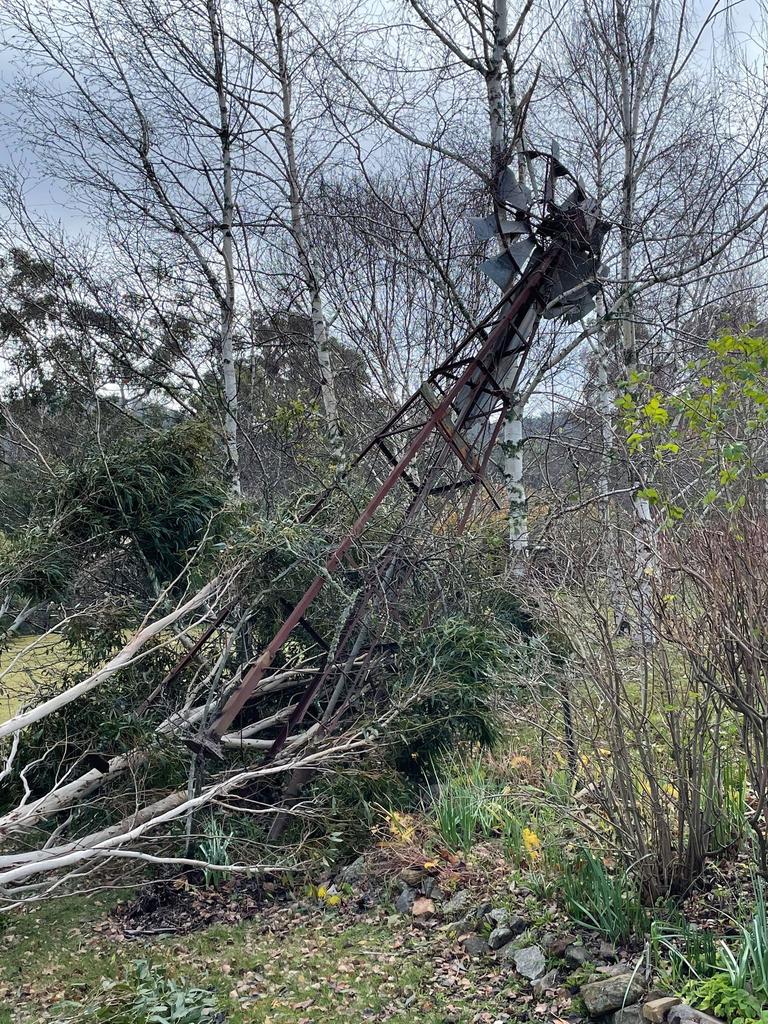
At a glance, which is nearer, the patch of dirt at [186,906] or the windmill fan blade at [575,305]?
the patch of dirt at [186,906]

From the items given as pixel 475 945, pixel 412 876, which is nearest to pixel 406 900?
pixel 412 876

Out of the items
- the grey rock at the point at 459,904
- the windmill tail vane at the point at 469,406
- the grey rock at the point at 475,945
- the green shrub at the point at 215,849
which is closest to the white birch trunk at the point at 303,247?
the windmill tail vane at the point at 469,406

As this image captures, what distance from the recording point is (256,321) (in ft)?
39.9

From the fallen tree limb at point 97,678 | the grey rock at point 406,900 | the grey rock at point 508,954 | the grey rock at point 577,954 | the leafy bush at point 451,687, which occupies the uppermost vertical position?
the fallen tree limb at point 97,678

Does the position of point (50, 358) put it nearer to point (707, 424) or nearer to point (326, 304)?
point (326, 304)

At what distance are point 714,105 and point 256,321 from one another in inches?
270

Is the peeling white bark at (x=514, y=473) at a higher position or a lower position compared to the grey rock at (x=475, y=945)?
higher

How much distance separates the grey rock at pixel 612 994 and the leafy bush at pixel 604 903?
269 millimetres

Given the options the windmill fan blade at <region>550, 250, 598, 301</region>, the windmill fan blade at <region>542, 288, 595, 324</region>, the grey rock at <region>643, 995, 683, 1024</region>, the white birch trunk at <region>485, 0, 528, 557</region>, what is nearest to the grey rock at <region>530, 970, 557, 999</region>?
the grey rock at <region>643, 995, 683, 1024</region>

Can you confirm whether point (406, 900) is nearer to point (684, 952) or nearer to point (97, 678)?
point (684, 952)

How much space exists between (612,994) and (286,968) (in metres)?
1.89

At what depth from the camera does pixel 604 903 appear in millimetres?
3559

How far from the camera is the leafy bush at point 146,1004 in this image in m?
3.60

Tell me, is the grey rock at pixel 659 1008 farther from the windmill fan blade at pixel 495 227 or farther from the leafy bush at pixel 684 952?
the windmill fan blade at pixel 495 227
